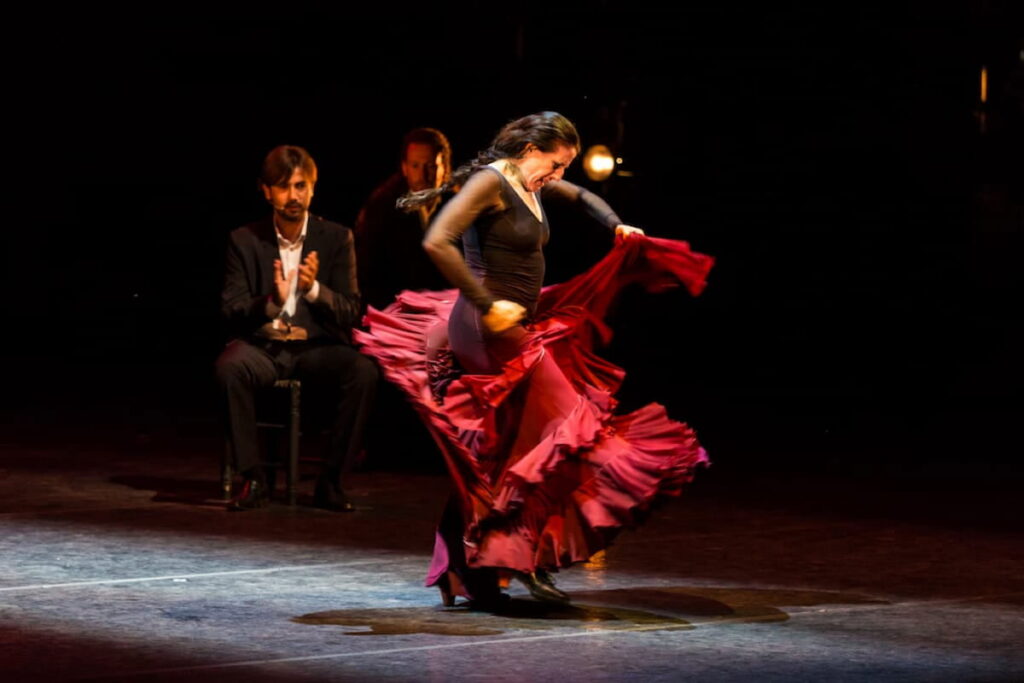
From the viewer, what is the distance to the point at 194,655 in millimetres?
5273

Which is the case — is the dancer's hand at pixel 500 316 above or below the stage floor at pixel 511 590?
above

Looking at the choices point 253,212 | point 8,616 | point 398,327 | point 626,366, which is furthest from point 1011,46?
point 8,616

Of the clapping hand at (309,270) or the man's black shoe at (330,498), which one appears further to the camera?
the man's black shoe at (330,498)

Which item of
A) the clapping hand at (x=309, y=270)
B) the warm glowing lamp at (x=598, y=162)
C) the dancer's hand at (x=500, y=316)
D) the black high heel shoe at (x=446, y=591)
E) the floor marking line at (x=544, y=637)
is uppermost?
the warm glowing lamp at (x=598, y=162)

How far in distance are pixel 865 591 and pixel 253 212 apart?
951 cm

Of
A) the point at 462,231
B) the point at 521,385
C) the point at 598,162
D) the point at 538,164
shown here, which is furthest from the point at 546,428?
the point at 598,162

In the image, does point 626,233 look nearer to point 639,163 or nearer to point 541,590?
point 541,590

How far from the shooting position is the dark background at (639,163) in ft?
47.8

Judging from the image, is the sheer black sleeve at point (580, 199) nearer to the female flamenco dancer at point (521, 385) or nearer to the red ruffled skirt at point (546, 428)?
the female flamenco dancer at point (521, 385)

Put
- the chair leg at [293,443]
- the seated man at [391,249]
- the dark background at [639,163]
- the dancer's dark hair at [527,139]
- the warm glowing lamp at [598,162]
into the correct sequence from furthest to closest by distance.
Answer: the dark background at [639,163] → the warm glowing lamp at [598,162] → the seated man at [391,249] → the chair leg at [293,443] → the dancer's dark hair at [527,139]

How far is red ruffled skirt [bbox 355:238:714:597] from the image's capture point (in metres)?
5.77

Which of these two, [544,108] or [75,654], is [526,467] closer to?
[75,654]

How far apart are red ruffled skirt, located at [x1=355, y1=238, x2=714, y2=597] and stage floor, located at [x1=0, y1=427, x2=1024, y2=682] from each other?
278mm

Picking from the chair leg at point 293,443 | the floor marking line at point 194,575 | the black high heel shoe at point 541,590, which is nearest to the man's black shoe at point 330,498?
the chair leg at point 293,443
